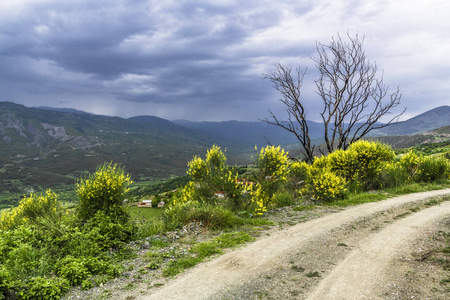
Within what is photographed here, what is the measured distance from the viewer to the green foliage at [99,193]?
8.90 m

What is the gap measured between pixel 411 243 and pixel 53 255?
1056 centimetres

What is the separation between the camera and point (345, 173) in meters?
18.6

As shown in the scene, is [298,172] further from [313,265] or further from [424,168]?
[313,265]

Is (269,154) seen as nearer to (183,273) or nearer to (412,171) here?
(183,273)

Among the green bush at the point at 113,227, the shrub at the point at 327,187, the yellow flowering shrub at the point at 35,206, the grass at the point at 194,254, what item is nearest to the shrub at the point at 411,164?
the shrub at the point at 327,187

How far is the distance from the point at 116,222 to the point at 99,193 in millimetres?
1233

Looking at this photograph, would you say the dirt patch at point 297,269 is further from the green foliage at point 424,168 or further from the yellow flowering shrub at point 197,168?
the green foliage at point 424,168

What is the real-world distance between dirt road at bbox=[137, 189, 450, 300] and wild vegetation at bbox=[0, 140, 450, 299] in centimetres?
90

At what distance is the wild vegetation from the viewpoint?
6.02m

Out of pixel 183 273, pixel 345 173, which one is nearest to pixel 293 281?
pixel 183 273

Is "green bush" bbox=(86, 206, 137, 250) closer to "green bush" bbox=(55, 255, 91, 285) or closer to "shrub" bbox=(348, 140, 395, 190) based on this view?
"green bush" bbox=(55, 255, 91, 285)

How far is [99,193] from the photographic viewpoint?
8.98m

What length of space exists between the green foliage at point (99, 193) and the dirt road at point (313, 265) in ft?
14.2

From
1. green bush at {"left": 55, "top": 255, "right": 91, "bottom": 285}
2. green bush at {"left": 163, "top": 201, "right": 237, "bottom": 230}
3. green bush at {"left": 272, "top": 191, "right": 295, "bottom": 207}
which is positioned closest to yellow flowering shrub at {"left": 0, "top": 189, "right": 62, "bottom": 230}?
green bush at {"left": 163, "top": 201, "right": 237, "bottom": 230}
